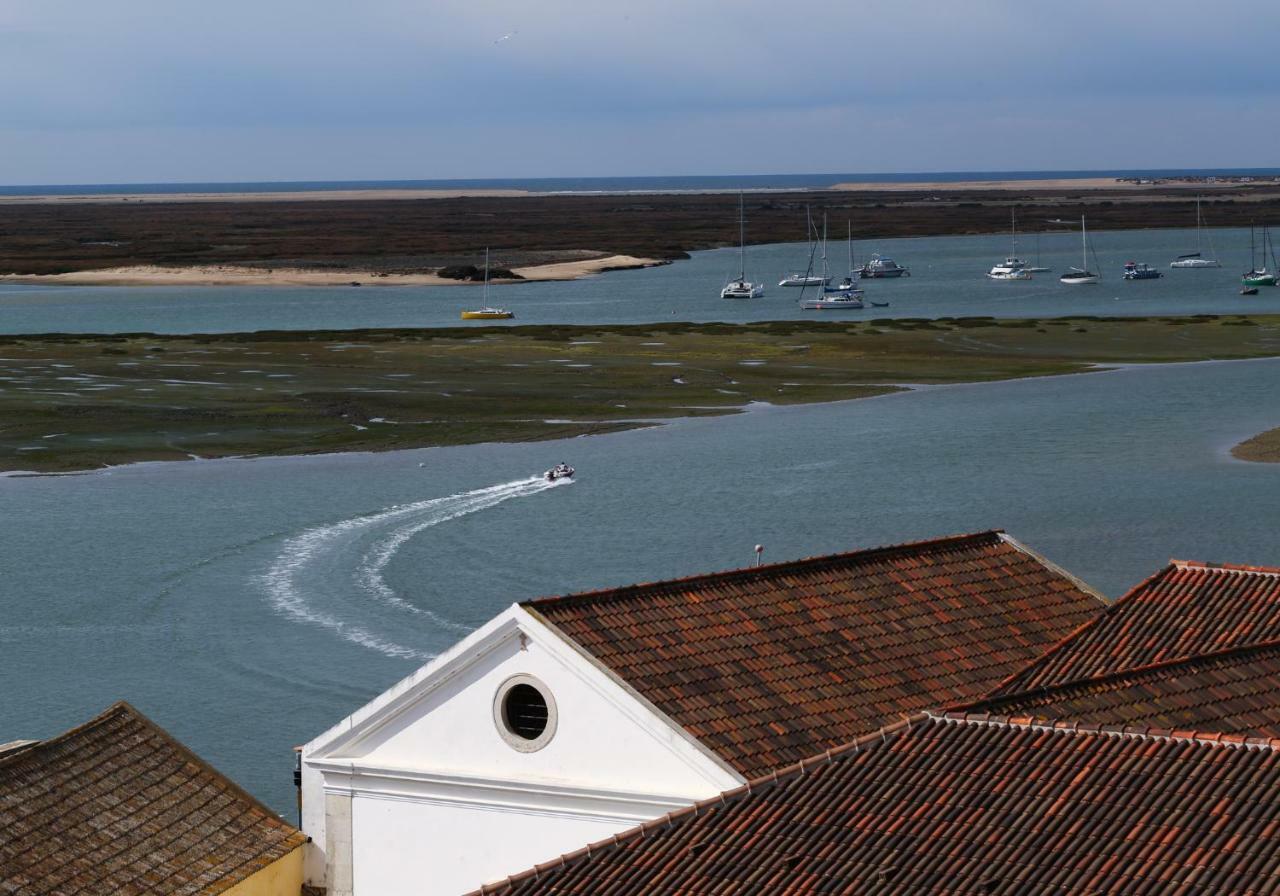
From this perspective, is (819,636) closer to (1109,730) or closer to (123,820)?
(1109,730)

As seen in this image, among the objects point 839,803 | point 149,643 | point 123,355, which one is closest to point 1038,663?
point 839,803

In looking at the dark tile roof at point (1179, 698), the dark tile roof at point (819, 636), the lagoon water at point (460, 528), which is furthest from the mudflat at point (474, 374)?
the dark tile roof at point (1179, 698)

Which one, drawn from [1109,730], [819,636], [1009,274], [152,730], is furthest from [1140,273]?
[1109,730]

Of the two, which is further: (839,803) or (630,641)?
(630,641)

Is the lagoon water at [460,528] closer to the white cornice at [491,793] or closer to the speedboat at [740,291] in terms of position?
the white cornice at [491,793]

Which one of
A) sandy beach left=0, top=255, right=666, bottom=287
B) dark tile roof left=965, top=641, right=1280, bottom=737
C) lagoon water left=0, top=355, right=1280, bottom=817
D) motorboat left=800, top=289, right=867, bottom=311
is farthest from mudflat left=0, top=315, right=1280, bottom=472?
sandy beach left=0, top=255, right=666, bottom=287

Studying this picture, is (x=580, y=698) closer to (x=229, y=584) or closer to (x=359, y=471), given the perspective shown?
(x=229, y=584)
